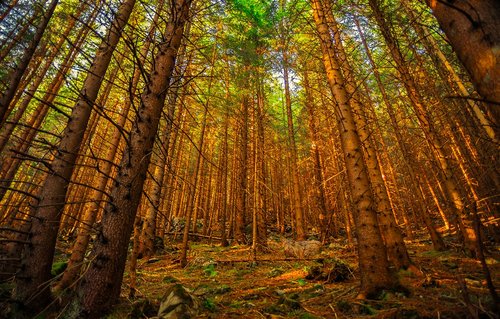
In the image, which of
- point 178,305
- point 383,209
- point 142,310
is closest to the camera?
point 178,305

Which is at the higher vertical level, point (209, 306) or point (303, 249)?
point (303, 249)

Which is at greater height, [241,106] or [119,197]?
[241,106]

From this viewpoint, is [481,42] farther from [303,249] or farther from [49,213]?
[303,249]

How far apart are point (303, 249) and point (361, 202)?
534 cm

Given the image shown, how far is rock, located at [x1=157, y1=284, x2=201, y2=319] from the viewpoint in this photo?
102 inches

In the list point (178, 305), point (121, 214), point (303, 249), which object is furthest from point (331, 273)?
point (303, 249)

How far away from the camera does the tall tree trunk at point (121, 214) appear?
88.0 inches

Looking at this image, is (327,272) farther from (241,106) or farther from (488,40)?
(241,106)

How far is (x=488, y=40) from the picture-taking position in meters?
1.22

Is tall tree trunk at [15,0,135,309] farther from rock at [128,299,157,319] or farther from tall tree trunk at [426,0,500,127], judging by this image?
tall tree trunk at [426,0,500,127]

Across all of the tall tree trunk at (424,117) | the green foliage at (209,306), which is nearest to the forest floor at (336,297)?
the green foliage at (209,306)

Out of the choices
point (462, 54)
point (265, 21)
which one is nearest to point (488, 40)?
point (462, 54)

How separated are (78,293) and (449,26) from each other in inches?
133

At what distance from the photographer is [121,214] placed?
7.80 feet
